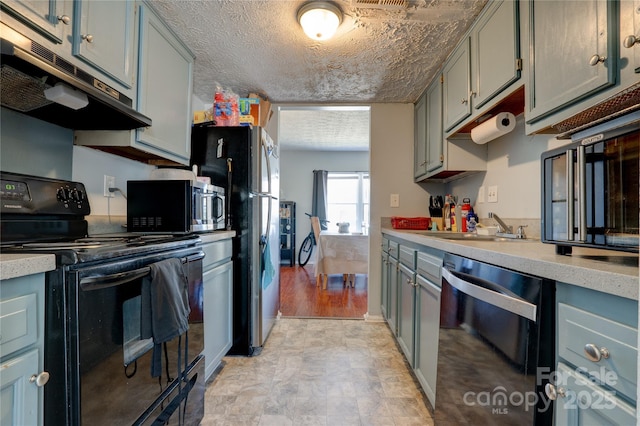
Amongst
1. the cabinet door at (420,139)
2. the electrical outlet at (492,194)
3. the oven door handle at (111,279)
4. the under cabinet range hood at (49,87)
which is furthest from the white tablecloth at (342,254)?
the oven door handle at (111,279)

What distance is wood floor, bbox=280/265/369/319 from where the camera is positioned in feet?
10.1

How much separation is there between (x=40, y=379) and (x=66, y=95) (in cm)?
90

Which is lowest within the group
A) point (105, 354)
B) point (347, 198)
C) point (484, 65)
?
point (105, 354)

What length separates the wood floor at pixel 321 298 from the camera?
3.07 metres

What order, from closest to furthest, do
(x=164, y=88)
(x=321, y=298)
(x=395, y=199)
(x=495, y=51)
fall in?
(x=495, y=51), (x=164, y=88), (x=395, y=199), (x=321, y=298)

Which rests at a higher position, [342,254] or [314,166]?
[314,166]

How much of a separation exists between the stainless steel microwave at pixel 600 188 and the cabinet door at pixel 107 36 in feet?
5.82

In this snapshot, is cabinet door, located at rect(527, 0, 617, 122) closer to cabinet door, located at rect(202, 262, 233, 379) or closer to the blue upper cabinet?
the blue upper cabinet

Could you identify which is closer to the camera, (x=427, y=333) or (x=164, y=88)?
(x=427, y=333)

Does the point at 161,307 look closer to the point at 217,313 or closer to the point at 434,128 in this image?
the point at 217,313

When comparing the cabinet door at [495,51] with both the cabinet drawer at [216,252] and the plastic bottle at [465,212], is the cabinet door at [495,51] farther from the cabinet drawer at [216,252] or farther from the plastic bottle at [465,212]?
the cabinet drawer at [216,252]

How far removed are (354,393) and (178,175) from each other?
1.70 m

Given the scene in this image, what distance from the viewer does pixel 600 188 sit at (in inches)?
29.5

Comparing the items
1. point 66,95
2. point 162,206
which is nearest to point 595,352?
point 66,95
